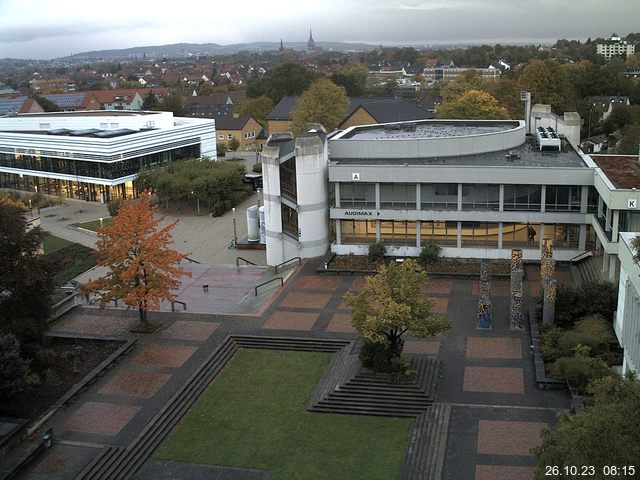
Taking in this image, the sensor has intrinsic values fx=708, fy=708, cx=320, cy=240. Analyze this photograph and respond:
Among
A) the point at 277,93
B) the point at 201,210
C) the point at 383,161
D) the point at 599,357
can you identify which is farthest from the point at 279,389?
the point at 277,93

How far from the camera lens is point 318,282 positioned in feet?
125

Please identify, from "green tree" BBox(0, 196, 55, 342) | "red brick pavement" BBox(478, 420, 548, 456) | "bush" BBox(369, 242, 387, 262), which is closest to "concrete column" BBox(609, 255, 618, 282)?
"bush" BBox(369, 242, 387, 262)

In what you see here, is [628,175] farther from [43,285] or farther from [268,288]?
[43,285]

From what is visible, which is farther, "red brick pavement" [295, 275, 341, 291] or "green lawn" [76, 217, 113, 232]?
"green lawn" [76, 217, 113, 232]

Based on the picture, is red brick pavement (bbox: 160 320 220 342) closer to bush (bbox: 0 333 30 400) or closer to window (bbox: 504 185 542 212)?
bush (bbox: 0 333 30 400)

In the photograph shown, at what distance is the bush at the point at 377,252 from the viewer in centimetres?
4084

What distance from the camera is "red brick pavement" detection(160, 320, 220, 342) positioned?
104 feet

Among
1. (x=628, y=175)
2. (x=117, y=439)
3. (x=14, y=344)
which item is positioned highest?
(x=628, y=175)

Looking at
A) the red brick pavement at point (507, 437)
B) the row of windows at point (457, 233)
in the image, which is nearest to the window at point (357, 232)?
the row of windows at point (457, 233)

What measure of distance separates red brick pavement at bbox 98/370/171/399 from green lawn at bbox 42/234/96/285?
1563 centimetres

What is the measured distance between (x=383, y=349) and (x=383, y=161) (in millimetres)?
19522

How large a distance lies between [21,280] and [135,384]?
6.12 meters

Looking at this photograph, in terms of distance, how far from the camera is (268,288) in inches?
1495

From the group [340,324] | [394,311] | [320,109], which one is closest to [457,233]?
[340,324]
